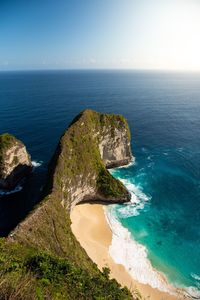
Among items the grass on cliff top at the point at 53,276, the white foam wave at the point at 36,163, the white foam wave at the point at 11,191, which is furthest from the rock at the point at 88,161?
the white foam wave at the point at 36,163

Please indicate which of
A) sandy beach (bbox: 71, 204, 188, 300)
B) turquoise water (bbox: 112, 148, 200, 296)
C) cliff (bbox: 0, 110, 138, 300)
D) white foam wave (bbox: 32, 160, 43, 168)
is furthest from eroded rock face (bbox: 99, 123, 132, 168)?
white foam wave (bbox: 32, 160, 43, 168)

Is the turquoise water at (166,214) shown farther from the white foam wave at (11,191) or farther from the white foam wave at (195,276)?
the white foam wave at (11,191)

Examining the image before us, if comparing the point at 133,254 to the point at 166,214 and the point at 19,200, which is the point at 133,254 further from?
the point at 19,200

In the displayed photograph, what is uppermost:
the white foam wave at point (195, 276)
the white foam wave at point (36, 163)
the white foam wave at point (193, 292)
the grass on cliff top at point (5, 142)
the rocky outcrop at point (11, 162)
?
the grass on cliff top at point (5, 142)

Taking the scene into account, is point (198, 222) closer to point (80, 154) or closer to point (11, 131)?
point (80, 154)

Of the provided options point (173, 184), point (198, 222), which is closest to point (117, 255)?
point (198, 222)

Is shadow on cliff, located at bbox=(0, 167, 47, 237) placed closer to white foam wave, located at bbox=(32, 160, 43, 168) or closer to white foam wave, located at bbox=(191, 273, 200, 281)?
white foam wave, located at bbox=(32, 160, 43, 168)
